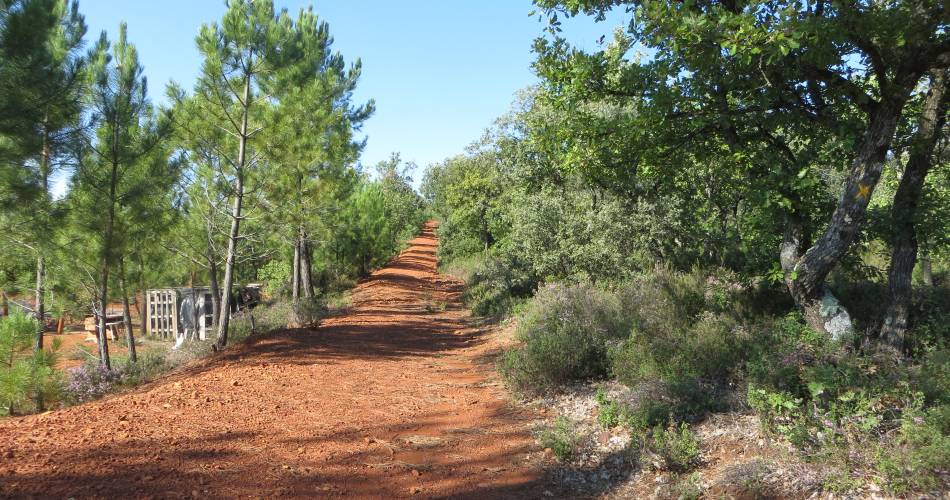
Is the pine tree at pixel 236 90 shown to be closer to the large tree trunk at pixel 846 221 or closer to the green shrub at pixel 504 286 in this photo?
the green shrub at pixel 504 286

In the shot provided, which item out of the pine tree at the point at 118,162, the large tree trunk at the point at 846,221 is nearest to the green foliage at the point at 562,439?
the large tree trunk at the point at 846,221

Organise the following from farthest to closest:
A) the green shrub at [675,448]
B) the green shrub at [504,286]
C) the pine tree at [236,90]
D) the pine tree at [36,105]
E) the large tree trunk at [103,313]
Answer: the green shrub at [504,286], the pine tree at [236,90], the large tree trunk at [103,313], the pine tree at [36,105], the green shrub at [675,448]

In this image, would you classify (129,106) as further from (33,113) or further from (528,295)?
(528,295)

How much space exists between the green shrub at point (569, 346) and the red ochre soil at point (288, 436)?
0.49m

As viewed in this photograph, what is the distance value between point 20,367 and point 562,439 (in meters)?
6.61

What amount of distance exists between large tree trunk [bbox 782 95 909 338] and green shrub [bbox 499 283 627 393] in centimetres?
240

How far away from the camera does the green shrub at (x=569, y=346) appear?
758 centimetres

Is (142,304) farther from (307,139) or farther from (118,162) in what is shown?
(118,162)

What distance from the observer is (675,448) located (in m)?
4.86

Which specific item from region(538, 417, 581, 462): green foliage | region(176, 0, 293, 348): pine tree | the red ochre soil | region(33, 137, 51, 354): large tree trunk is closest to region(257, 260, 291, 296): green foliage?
region(176, 0, 293, 348): pine tree

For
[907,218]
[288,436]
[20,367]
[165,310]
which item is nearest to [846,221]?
[907,218]

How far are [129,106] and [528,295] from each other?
10805 millimetres

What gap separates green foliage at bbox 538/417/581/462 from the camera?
5.45 m

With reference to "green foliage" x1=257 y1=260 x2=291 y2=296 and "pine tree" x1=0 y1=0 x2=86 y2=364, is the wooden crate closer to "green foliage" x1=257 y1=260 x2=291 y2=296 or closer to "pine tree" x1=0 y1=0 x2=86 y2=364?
"green foliage" x1=257 y1=260 x2=291 y2=296
